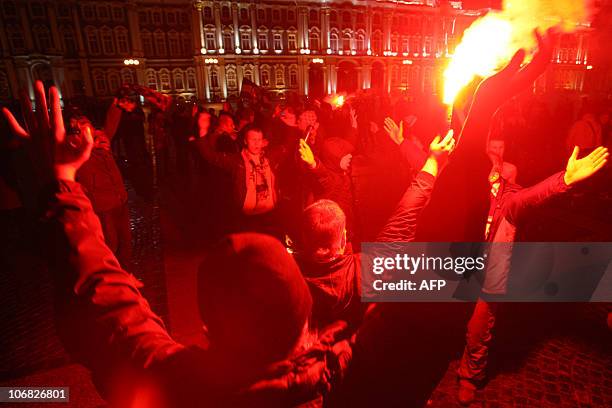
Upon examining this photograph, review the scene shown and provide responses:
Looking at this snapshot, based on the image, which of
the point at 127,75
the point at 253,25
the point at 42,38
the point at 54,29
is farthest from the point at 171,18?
the point at 42,38

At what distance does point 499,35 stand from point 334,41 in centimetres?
5441

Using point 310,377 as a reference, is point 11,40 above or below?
above

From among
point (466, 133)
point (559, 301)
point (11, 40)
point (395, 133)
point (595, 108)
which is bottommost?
point (559, 301)

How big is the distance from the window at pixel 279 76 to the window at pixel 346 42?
10315mm

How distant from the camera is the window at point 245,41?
4844cm

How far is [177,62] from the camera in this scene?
158 feet

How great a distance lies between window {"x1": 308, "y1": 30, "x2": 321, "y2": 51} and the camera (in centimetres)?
5193

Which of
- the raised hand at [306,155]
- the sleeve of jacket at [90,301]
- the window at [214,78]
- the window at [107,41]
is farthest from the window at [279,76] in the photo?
the sleeve of jacket at [90,301]

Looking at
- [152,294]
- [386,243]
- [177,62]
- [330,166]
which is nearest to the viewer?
[386,243]

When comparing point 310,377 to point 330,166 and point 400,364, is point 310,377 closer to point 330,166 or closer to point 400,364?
point 400,364

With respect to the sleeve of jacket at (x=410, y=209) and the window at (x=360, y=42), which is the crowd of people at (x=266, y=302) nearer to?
the sleeve of jacket at (x=410, y=209)

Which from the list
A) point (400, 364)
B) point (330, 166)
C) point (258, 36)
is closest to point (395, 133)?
point (330, 166)

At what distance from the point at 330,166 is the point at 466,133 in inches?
115

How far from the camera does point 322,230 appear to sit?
183 cm
